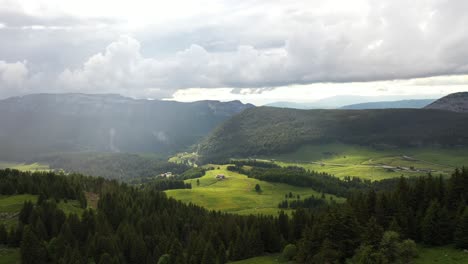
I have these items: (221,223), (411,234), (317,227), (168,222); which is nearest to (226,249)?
(221,223)

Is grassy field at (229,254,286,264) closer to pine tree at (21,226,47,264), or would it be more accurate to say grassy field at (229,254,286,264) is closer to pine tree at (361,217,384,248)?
pine tree at (361,217,384,248)

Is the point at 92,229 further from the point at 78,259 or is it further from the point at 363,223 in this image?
the point at 363,223

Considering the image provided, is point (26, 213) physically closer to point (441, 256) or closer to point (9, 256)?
point (9, 256)

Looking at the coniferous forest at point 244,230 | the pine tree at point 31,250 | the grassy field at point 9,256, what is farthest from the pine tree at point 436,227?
the grassy field at point 9,256

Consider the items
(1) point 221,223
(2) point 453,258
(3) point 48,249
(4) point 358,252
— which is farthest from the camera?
(1) point 221,223

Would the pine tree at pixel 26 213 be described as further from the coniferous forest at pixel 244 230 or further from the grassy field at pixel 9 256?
the grassy field at pixel 9 256

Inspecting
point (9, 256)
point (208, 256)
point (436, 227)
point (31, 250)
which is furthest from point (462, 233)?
point (9, 256)
